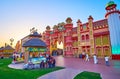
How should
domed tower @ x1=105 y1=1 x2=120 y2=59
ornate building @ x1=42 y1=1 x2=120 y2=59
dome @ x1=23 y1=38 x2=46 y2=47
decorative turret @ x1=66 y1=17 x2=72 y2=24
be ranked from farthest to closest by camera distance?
decorative turret @ x1=66 y1=17 x2=72 y2=24 → ornate building @ x1=42 y1=1 x2=120 y2=59 → domed tower @ x1=105 y1=1 x2=120 y2=59 → dome @ x1=23 y1=38 x2=46 y2=47

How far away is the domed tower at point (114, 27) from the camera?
2666 centimetres

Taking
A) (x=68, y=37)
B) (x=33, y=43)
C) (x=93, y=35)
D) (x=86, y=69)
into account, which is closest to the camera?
(x=86, y=69)

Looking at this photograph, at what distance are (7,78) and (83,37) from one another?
29.6 metres

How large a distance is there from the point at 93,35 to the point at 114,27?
7196 mm

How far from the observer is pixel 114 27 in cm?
2727

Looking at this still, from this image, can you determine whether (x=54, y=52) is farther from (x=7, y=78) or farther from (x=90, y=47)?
(x=7, y=78)

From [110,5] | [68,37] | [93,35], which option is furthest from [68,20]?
[110,5]

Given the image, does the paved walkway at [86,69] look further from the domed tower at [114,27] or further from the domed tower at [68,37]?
the domed tower at [68,37]

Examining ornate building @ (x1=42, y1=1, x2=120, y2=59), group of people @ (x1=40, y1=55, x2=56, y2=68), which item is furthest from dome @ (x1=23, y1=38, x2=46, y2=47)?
ornate building @ (x1=42, y1=1, x2=120, y2=59)

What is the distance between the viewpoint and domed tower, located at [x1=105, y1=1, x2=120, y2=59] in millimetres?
26656

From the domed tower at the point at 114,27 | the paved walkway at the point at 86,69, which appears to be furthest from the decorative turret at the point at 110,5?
the paved walkway at the point at 86,69

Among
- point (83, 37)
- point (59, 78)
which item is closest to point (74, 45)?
point (83, 37)

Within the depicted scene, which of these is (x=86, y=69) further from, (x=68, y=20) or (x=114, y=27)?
(x=68, y=20)

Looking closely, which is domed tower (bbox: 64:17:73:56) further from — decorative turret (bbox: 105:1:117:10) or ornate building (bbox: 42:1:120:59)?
decorative turret (bbox: 105:1:117:10)
